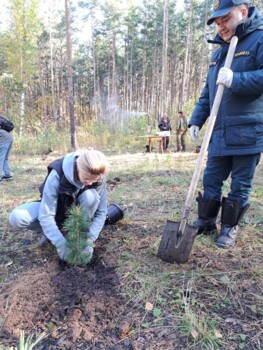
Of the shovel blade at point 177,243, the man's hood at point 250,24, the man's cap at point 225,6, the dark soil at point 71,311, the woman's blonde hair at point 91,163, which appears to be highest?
the man's cap at point 225,6

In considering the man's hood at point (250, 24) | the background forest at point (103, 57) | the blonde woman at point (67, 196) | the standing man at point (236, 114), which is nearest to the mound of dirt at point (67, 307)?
the blonde woman at point (67, 196)

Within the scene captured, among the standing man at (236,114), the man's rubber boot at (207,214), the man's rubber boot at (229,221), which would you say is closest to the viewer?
the standing man at (236,114)

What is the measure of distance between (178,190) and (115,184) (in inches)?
48.9

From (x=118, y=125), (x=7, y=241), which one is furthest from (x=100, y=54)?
(x=7, y=241)

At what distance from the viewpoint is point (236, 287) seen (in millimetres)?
1835

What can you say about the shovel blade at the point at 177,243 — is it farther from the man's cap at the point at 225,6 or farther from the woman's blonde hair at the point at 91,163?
the man's cap at the point at 225,6

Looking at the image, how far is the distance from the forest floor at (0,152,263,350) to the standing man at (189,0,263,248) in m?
0.37

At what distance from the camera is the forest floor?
1512mm

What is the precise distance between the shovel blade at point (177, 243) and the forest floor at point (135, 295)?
0.06m

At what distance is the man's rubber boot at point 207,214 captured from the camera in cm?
242

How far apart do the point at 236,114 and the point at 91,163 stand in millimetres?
1141

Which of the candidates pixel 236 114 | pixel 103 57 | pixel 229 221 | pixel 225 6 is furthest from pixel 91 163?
pixel 103 57

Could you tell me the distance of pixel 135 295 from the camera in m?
1.82

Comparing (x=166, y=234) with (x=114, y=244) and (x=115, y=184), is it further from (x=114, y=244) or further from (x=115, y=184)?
(x=115, y=184)
